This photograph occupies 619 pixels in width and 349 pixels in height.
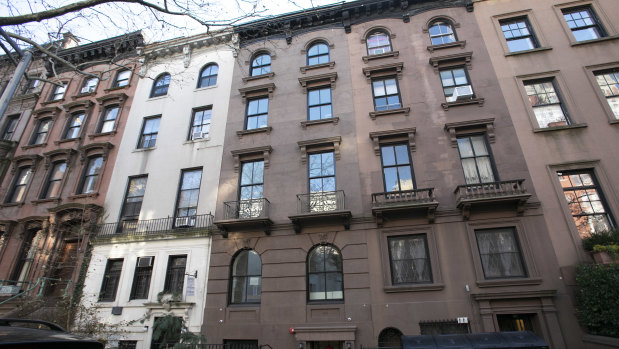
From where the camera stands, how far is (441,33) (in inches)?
608

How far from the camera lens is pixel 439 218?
450 inches

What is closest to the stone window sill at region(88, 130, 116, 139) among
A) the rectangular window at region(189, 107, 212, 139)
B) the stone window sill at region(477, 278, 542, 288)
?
the rectangular window at region(189, 107, 212, 139)

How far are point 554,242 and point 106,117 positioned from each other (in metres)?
22.9

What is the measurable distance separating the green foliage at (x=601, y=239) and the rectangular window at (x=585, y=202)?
0.38 m

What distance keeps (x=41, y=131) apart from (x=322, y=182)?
1893cm

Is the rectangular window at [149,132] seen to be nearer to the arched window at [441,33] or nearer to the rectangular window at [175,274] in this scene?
the rectangular window at [175,274]

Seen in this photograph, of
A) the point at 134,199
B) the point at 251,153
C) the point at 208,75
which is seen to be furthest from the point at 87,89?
the point at 251,153

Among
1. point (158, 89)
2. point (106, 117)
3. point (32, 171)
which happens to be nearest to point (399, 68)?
point (158, 89)

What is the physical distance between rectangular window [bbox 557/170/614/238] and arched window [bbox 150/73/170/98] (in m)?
19.9

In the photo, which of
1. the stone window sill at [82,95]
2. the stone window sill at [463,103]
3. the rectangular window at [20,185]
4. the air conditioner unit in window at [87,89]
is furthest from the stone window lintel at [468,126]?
the rectangular window at [20,185]

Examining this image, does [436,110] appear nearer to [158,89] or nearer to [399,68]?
[399,68]

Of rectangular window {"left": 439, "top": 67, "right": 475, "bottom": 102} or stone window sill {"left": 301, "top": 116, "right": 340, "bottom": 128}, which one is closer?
rectangular window {"left": 439, "top": 67, "right": 475, "bottom": 102}

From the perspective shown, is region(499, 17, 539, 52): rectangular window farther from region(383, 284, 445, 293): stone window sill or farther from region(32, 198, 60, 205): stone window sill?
region(32, 198, 60, 205): stone window sill

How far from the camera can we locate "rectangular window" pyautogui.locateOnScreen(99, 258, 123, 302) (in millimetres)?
13523
